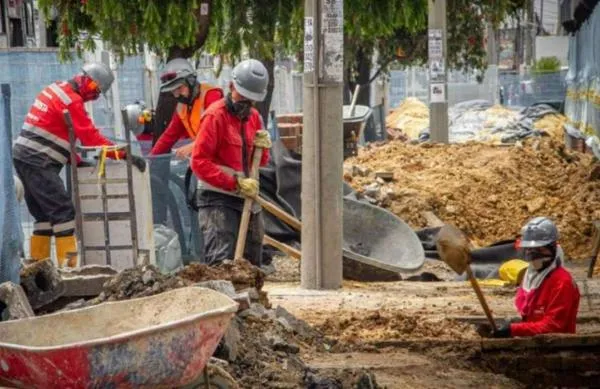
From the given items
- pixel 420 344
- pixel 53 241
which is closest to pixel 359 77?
pixel 53 241

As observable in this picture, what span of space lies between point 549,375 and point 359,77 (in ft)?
77.7

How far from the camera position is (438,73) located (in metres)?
23.4

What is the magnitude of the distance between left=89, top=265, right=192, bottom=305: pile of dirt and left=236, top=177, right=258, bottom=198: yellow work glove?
9.64ft

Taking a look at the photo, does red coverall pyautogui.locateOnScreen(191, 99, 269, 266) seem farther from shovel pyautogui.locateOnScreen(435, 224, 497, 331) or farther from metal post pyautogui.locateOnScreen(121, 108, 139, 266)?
shovel pyautogui.locateOnScreen(435, 224, 497, 331)

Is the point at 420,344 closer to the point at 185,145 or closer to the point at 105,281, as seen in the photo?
the point at 105,281

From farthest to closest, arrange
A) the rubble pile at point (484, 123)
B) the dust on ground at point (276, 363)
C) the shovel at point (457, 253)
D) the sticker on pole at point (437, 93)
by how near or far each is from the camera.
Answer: the rubble pile at point (484, 123)
the sticker on pole at point (437, 93)
the shovel at point (457, 253)
the dust on ground at point (276, 363)

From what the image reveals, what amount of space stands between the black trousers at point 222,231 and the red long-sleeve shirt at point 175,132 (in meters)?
2.08

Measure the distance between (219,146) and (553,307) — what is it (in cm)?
328

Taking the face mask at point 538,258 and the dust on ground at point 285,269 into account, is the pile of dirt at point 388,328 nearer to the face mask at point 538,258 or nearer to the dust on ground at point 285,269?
the face mask at point 538,258

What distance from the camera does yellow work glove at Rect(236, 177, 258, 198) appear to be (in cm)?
1160

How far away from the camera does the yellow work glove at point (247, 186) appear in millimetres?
11602

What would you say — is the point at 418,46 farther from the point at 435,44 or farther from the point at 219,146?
the point at 219,146

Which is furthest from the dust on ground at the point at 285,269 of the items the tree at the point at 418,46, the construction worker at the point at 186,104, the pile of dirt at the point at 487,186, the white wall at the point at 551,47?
the white wall at the point at 551,47

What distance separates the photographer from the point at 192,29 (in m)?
14.5
